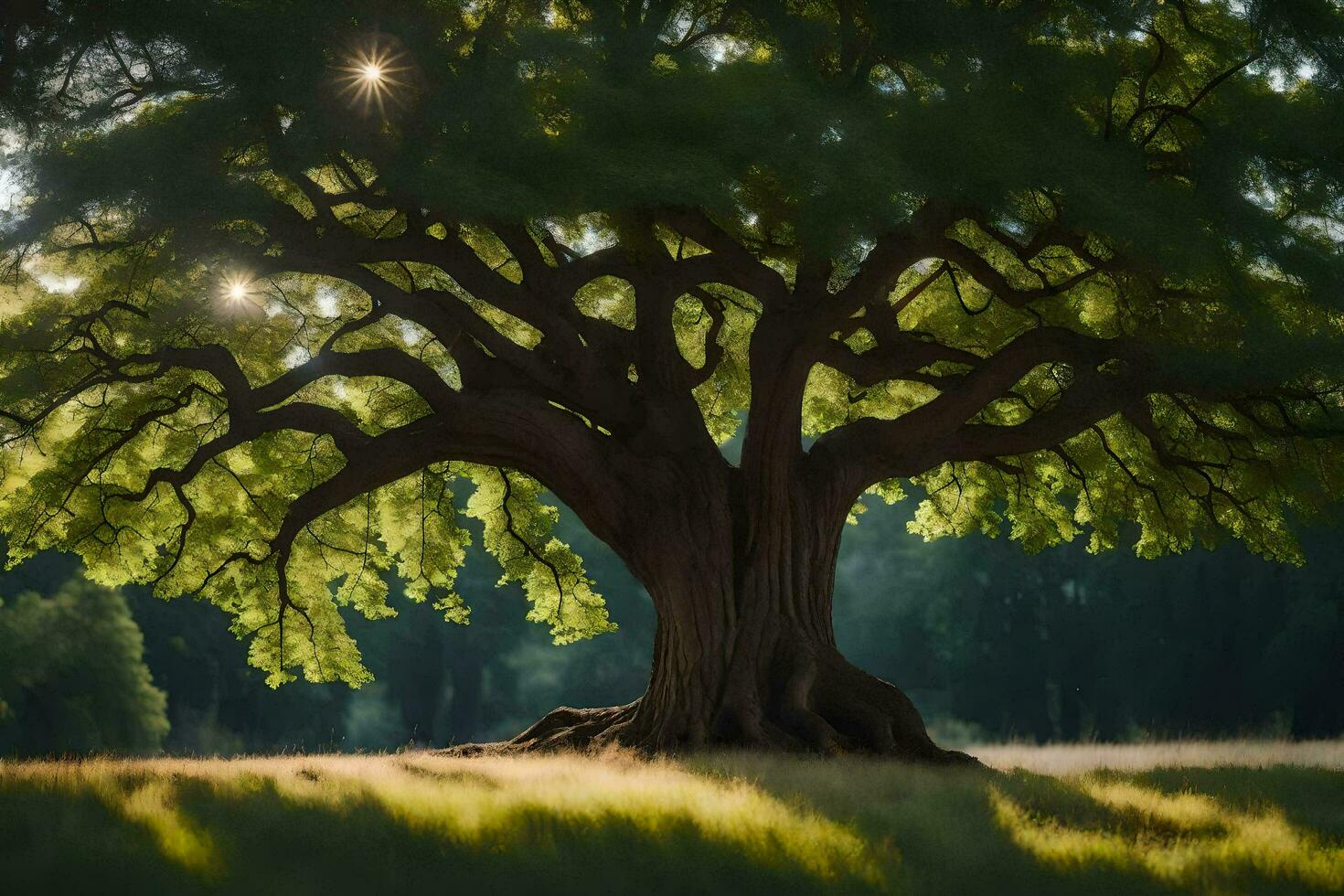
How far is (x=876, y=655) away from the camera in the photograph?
47.8m

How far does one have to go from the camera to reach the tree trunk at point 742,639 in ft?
38.2

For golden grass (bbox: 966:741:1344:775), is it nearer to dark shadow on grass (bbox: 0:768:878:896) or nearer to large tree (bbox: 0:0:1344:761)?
large tree (bbox: 0:0:1344:761)

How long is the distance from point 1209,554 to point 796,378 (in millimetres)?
26321

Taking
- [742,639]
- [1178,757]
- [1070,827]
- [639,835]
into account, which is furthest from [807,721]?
[1178,757]

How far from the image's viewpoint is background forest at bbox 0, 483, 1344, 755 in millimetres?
31797

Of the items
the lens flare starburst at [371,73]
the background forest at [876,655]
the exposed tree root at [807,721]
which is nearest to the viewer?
the lens flare starburst at [371,73]

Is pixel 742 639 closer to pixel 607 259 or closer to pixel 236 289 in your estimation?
pixel 607 259

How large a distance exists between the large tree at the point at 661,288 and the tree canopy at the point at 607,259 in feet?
0.14

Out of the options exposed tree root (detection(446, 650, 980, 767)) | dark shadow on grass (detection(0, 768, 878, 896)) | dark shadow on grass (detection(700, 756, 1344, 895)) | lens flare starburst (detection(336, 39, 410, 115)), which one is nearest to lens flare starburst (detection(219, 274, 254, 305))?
lens flare starburst (detection(336, 39, 410, 115))

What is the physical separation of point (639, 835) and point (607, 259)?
6657 millimetres

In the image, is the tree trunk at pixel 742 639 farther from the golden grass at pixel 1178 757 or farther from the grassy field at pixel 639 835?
the grassy field at pixel 639 835

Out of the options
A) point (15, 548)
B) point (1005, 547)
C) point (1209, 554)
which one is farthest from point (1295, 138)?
point (1005, 547)

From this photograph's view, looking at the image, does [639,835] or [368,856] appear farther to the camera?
[639,835]

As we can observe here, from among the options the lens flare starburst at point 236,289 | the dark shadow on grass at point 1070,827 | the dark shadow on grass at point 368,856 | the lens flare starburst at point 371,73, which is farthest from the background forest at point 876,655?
the dark shadow on grass at point 368,856
